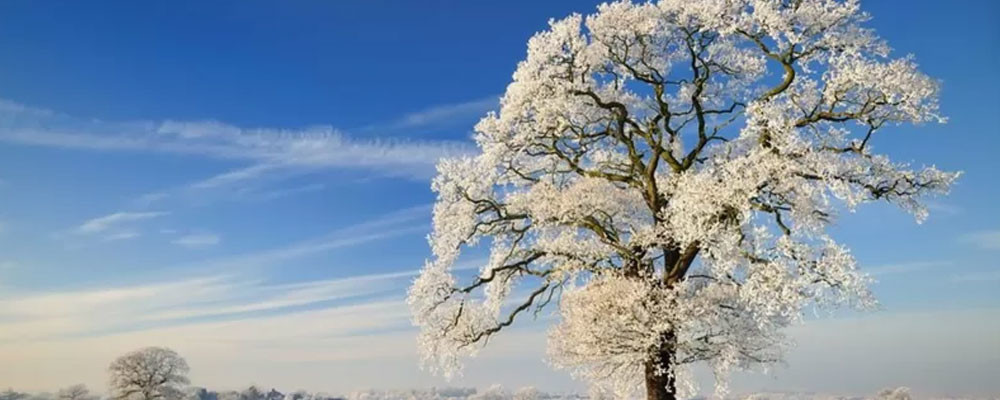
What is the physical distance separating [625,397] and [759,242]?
18.0ft

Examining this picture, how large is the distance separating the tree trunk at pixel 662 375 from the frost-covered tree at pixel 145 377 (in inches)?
1519

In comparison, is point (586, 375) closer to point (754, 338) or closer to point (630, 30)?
point (754, 338)

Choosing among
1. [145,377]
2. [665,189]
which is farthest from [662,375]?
[145,377]

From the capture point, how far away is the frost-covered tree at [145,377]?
49688 mm

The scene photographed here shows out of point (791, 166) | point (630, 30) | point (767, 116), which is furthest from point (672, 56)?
point (791, 166)

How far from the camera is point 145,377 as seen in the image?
5009 cm

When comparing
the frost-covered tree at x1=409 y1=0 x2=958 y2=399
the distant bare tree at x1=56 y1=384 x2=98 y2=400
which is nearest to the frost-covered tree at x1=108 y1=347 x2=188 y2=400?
the distant bare tree at x1=56 y1=384 x2=98 y2=400

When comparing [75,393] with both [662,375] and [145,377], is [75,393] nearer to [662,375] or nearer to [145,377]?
[145,377]

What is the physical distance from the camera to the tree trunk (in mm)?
20078

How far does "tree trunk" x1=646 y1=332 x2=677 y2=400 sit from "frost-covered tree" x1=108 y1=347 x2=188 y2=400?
38.6 m

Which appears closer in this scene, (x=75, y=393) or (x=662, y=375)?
(x=662, y=375)

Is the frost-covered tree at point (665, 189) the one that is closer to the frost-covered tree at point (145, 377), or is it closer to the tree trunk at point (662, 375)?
the tree trunk at point (662, 375)

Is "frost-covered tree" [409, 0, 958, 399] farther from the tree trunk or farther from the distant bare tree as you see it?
the distant bare tree

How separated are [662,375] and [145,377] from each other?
39.6 m
